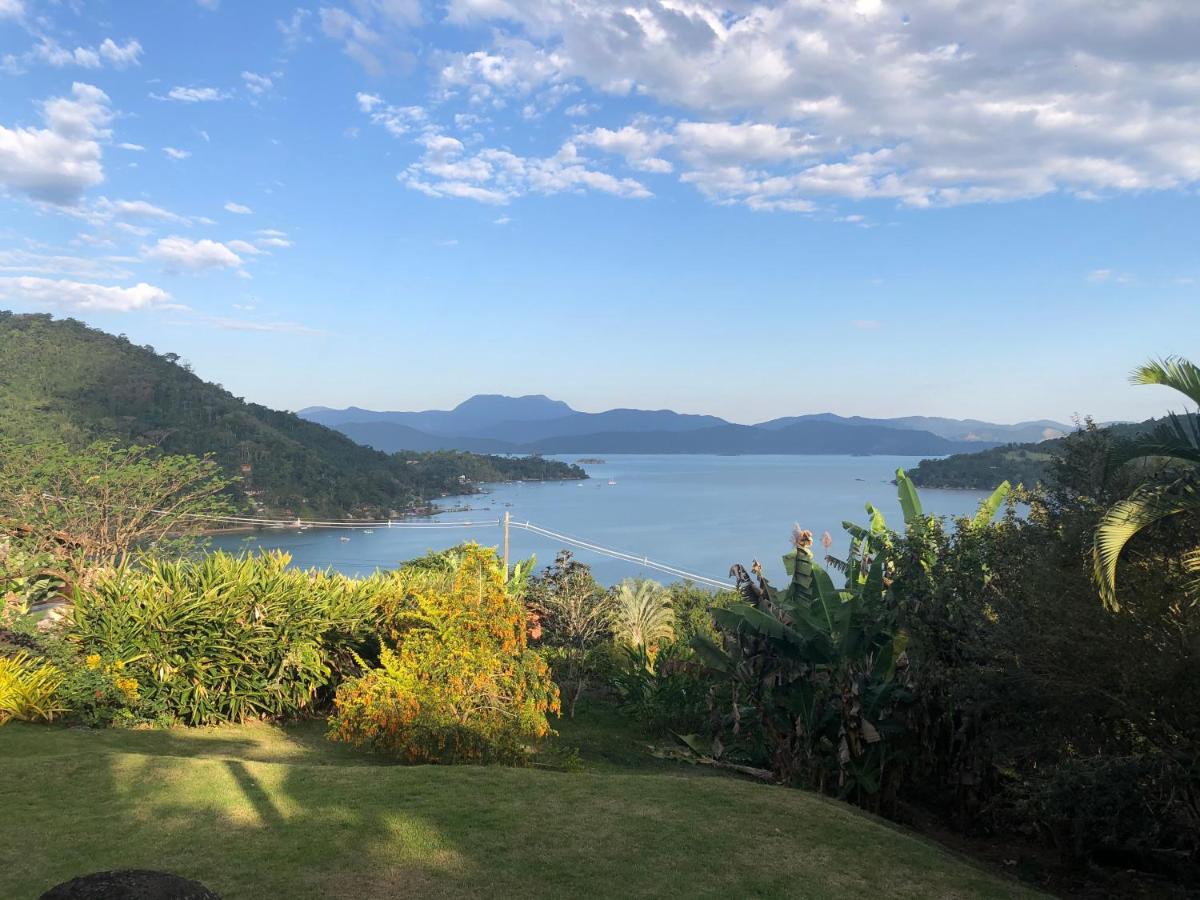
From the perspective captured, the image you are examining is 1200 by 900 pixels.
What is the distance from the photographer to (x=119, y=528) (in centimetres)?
1545

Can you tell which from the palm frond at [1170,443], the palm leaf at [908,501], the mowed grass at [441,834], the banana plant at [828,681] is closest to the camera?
the mowed grass at [441,834]

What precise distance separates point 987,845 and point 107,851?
8.02m

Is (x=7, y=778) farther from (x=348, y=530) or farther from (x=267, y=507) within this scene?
(x=348, y=530)

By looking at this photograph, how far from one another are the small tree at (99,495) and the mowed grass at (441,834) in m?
8.82

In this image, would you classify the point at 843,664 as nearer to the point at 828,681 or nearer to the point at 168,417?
the point at 828,681

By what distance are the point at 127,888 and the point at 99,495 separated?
15.4m

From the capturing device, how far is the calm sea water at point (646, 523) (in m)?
64.8

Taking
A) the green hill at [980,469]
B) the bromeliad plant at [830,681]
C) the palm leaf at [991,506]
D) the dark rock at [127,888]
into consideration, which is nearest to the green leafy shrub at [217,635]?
the bromeliad plant at [830,681]

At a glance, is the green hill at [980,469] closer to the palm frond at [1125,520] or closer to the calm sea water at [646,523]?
the calm sea water at [646,523]

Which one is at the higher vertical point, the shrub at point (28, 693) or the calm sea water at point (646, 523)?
the shrub at point (28, 693)

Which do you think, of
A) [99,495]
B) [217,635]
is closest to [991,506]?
[217,635]

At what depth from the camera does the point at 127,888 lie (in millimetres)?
2936

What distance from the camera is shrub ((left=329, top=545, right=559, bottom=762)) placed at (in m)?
8.01

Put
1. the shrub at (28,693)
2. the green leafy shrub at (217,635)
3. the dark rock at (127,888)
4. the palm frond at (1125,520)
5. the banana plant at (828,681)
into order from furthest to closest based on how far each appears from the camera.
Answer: the green leafy shrub at (217,635)
the shrub at (28,693)
the banana plant at (828,681)
the palm frond at (1125,520)
the dark rock at (127,888)
